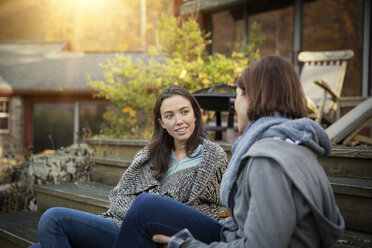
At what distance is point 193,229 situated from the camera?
1.48 metres

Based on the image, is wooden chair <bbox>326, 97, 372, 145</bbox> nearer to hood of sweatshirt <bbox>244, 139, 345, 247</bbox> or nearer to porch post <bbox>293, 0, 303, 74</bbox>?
hood of sweatshirt <bbox>244, 139, 345, 247</bbox>

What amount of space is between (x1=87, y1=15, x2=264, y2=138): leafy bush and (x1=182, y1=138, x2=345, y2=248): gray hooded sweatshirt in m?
4.11

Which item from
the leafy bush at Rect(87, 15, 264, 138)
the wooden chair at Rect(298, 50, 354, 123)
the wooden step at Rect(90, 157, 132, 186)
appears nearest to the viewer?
the wooden step at Rect(90, 157, 132, 186)

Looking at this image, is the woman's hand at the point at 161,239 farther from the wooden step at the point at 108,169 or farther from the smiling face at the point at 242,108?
→ the wooden step at the point at 108,169

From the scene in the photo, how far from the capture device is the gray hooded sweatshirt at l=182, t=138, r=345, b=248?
113 cm

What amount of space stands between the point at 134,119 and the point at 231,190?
16.0 ft

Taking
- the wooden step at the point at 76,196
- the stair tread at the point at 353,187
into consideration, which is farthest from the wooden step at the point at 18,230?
the stair tread at the point at 353,187

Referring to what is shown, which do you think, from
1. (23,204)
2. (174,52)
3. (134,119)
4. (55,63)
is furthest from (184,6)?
(55,63)

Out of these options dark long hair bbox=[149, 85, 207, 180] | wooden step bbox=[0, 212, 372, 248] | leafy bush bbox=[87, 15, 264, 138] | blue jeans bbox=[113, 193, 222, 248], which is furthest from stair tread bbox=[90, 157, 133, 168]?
blue jeans bbox=[113, 193, 222, 248]

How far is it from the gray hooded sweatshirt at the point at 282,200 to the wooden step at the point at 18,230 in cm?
204

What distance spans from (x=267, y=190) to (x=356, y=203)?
4.66ft

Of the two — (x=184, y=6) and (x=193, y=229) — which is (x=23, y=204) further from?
(x=184, y=6)

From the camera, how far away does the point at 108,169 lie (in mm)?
3891

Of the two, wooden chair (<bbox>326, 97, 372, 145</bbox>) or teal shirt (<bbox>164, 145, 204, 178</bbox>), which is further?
wooden chair (<bbox>326, 97, 372, 145</bbox>)
